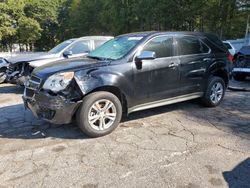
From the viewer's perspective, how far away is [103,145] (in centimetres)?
418

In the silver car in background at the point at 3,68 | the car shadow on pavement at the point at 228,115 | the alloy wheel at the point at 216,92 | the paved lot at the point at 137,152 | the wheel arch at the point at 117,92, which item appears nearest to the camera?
the paved lot at the point at 137,152

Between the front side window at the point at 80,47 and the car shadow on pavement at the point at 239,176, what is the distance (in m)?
Result: 6.44

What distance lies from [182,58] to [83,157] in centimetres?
287

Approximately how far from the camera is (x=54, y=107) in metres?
4.19

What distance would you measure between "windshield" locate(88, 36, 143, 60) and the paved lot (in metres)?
1.29

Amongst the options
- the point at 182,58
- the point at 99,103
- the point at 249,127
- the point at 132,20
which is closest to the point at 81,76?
the point at 99,103

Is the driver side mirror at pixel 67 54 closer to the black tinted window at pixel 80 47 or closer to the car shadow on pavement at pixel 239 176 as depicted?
the black tinted window at pixel 80 47

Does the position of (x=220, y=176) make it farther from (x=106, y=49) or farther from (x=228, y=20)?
(x=228, y=20)

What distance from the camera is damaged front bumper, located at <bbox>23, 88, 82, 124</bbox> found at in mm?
4176

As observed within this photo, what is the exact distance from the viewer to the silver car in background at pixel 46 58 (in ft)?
26.5

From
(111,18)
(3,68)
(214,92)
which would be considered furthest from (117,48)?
(111,18)

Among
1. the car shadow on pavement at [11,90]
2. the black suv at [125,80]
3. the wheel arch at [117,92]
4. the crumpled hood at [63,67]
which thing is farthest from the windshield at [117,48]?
the car shadow on pavement at [11,90]

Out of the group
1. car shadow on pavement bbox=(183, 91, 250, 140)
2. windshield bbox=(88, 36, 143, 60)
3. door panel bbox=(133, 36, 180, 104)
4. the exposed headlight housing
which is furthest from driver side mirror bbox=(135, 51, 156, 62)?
car shadow on pavement bbox=(183, 91, 250, 140)

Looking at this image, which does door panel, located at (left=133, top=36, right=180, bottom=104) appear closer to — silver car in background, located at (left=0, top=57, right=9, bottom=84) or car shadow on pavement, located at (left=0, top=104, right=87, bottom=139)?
car shadow on pavement, located at (left=0, top=104, right=87, bottom=139)
